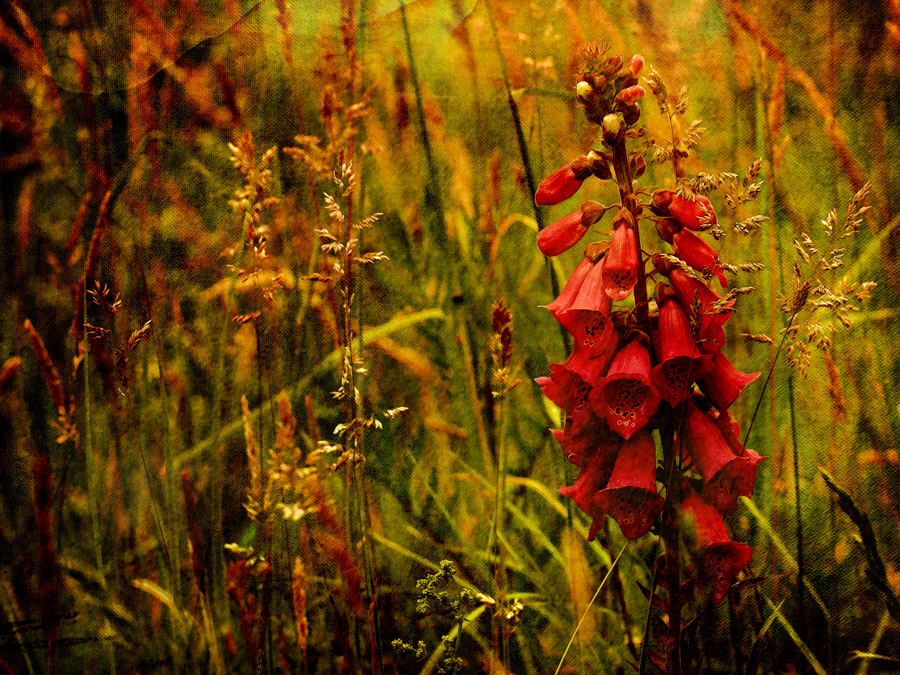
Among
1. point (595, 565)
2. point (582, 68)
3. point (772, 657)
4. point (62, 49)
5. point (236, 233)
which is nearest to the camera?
point (582, 68)

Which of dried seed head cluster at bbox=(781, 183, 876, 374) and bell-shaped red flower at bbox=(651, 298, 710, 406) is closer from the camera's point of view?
bell-shaped red flower at bbox=(651, 298, 710, 406)

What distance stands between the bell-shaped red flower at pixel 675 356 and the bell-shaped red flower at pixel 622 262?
0.07 meters

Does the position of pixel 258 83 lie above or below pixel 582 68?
above

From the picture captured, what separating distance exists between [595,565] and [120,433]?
42.4 inches

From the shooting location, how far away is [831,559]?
117 centimetres

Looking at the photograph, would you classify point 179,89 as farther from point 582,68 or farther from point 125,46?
point 582,68

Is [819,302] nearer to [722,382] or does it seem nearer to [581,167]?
[722,382]

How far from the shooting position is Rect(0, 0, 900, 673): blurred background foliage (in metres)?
1.18

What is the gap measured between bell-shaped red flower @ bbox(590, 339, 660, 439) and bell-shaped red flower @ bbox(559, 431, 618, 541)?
64mm

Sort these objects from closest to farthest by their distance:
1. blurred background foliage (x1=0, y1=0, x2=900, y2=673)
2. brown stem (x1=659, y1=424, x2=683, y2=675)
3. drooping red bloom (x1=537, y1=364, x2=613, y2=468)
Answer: brown stem (x1=659, y1=424, x2=683, y2=675), drooping red bloom (x1=537, y1=364, x2=613, y2=468), blurred background foliage (x1=0, y1=0, x2=900, y2=673)

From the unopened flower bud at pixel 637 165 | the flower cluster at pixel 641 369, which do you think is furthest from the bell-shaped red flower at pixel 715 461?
the unopened flower bud at pixel 637 165

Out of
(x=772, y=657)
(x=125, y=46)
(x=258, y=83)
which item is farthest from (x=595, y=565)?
(x=125, y=46)

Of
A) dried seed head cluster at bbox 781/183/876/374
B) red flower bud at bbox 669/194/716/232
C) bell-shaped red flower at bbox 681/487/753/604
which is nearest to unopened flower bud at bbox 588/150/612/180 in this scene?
red flower bud at bbox 669/194/716/232

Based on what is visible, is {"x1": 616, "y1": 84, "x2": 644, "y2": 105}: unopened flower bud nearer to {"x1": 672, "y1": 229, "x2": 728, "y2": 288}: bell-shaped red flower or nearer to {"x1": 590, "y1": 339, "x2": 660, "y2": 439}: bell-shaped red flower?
{"x1": 672, "y1": 229, "x2": 728, "y2": 288}: bell-shaped red flower
